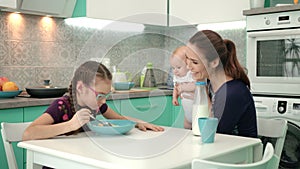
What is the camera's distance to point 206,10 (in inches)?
147

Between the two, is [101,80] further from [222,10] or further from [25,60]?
[222,10]

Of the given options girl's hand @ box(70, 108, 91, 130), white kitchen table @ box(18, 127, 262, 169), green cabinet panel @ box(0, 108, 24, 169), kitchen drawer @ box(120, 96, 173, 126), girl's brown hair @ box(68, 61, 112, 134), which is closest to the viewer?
white kitchen table @ box(18, 127, 262, 169)

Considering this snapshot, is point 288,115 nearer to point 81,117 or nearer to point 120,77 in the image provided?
point 120,77

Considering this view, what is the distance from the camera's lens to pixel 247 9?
3391 millimetres

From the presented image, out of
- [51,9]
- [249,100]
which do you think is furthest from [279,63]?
[51,9]

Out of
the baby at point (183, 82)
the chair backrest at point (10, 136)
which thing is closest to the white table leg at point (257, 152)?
the baby at point (183, 82)

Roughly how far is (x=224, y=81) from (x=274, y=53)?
1270mm

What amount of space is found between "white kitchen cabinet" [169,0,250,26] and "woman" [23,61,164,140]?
5.65 feet

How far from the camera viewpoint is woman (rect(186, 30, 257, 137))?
186 cm

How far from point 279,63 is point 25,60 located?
1.98m

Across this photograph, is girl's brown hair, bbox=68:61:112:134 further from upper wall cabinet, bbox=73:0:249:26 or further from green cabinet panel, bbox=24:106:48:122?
upper wall cabinet, bbox=73:0:249:26

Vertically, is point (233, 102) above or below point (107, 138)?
above

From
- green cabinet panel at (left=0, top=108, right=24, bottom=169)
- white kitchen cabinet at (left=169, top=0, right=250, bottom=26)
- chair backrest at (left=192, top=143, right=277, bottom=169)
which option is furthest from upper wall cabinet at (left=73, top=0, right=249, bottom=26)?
chair backrest at (left=192, top=143, right=277, bottom=169)

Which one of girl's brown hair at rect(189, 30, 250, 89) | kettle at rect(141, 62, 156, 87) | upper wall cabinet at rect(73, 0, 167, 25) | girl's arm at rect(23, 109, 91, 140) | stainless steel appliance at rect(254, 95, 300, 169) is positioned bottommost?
stainless steel appliance at rect(254, 95, 300, 169)
